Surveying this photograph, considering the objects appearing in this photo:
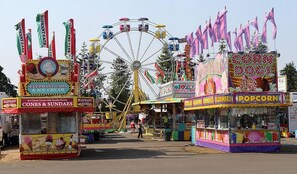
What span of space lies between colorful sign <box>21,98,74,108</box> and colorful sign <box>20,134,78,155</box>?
50.6 inches

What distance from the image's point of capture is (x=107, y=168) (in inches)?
630

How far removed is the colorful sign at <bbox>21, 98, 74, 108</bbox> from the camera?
2102cm

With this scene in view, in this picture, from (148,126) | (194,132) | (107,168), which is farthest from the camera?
(148,126)

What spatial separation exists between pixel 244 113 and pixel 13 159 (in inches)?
408

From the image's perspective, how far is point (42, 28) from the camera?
2330cm

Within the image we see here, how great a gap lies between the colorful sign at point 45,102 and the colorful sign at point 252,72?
24.1ft

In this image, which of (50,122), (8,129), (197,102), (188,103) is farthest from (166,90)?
(50,122)

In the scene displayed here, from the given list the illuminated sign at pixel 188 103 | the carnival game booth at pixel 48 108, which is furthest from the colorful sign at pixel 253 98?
the carnival game booth at pixel 48 108

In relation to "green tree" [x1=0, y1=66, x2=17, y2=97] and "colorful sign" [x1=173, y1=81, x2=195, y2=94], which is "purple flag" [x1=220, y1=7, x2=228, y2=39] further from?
"green tree" [x1=0, y1=66, x2=17, y2=97]

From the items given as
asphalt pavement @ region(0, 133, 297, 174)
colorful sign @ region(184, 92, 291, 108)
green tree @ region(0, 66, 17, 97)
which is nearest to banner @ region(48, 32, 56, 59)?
asphalt pavement @ region(0, 133, 297, 174)

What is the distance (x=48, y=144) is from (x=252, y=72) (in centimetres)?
971

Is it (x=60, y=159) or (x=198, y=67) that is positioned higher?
(x=198, y=67)

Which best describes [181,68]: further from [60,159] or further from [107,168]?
[107,168]

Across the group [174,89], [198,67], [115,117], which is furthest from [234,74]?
[115,117]
